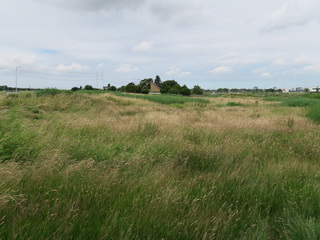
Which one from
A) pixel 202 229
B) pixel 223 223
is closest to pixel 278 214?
pixel 223 223

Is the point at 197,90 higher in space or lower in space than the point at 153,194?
higher

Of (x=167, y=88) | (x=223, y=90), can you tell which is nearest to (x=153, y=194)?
(x=167, y=88)

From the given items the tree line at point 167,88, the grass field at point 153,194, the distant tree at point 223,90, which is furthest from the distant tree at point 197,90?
the grass field at point 153,194

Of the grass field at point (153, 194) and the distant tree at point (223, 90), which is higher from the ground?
the distant tree at point (223, 90)

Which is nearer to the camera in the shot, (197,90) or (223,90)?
(197,90)

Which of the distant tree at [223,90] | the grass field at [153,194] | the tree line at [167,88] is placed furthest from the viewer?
the distant tree at [223,90]

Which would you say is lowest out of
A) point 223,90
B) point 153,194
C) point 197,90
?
point 153,194

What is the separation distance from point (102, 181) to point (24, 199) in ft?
3.30

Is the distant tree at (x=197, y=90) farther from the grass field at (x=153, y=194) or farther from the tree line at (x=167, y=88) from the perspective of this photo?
the grass field at (x=153, y=194)

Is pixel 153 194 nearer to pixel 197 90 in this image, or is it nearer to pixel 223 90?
pixel 197 90

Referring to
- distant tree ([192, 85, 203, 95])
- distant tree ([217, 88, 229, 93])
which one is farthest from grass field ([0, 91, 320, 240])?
distant tree ([217, 88, 229, 93])

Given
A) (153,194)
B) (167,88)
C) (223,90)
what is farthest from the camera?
(223,90)

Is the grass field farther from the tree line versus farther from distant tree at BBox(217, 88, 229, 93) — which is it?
distant tree at BBox(217, 88, 229, 93)

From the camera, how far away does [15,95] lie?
51.2ft
